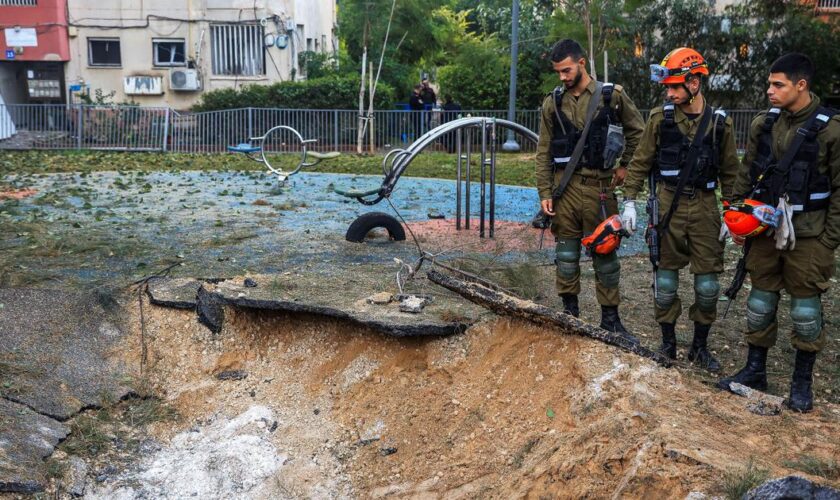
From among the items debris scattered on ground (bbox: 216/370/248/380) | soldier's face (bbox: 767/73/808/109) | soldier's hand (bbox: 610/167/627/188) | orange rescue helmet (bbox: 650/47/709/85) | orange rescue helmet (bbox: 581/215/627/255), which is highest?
orange rescue helmet (bbox: 650/47/709/85)

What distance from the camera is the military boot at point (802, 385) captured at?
485 centimetres

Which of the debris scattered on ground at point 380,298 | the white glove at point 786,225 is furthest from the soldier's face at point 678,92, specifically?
the debris scattered on ground at point 380,298

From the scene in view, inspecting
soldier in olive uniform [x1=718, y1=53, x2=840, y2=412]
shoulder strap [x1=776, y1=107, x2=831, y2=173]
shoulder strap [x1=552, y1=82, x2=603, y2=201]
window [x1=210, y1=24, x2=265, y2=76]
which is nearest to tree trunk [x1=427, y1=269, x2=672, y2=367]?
soldier in olive uniform [x1=718, y1=53, x2=840, y2=412]

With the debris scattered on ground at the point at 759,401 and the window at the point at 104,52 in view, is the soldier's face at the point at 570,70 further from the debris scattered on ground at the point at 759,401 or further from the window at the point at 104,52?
the window at the point at 104,52

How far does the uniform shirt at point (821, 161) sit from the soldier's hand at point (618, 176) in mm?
1178

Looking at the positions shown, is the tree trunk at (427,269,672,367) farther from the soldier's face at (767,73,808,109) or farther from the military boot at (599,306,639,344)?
the soldier's face at (767,73,808,109)

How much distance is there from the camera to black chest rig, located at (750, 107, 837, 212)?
4.83 m

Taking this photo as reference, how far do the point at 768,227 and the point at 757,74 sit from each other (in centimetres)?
1899

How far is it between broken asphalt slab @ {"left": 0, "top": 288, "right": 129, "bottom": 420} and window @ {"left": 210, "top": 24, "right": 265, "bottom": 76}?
18.4 meters

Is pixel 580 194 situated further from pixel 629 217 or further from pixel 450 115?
pixel 450 115

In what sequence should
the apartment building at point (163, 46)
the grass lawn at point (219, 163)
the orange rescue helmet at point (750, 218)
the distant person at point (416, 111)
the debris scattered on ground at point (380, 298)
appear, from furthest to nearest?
the apartment building at point (163, 46)
the distant person at point (416, 111)
the grass lawn at point (219, 163)
the debris scattered on ground at point (380, 298)
the orange rescue helmet at point (750, 218)

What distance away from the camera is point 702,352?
5.73 meters

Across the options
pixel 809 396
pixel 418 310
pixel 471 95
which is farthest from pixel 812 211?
pixel 471 95

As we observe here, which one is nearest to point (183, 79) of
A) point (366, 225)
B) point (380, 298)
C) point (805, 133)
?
point (366, 225)
